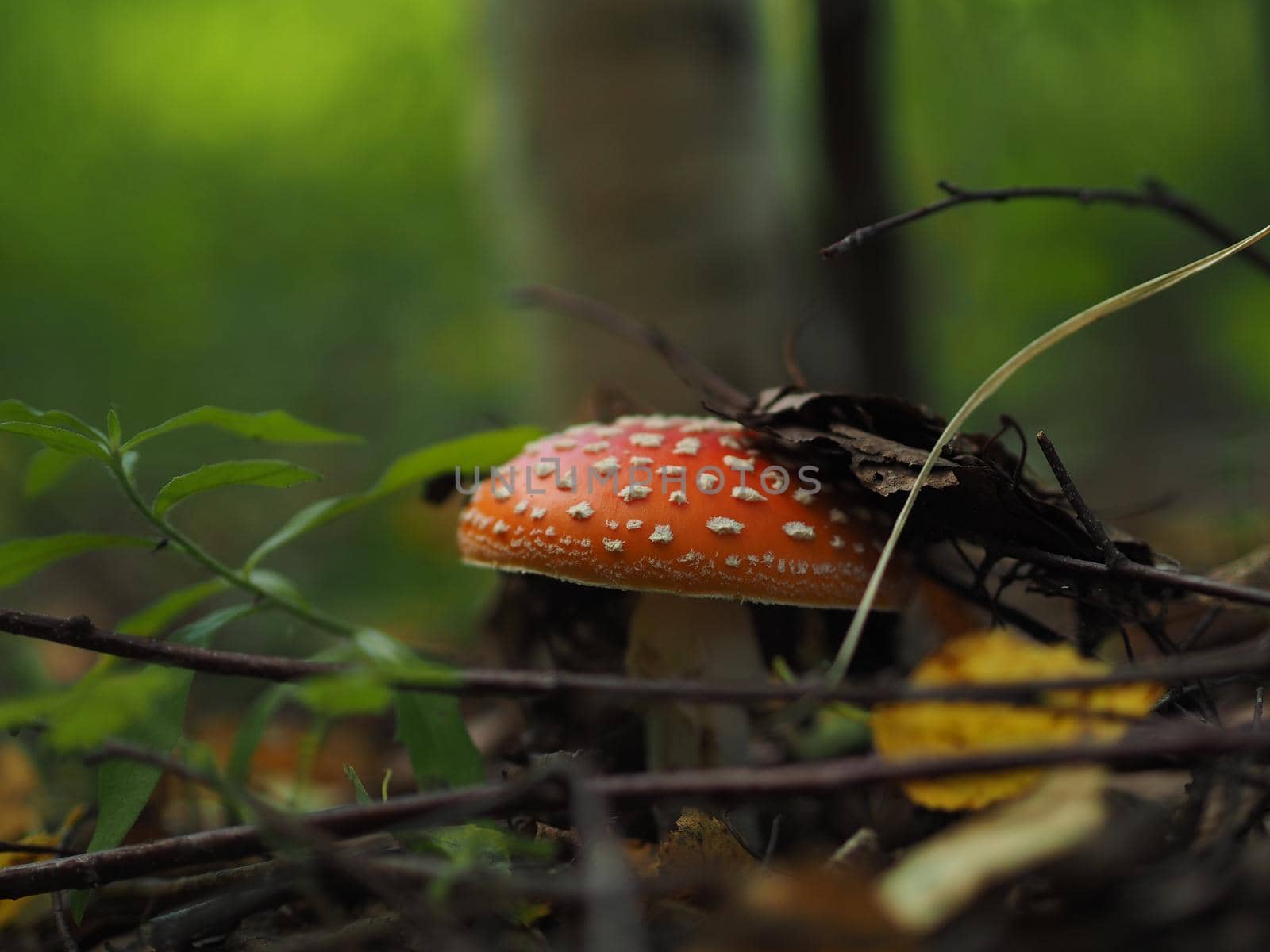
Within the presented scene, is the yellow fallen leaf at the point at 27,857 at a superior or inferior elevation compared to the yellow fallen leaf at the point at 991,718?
inferior

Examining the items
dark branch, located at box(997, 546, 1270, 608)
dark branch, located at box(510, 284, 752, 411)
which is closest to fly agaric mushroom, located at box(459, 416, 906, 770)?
dark branch, located at box(510, 284, 752, 411)

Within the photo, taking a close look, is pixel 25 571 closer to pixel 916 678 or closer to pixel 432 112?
pixel 916 678

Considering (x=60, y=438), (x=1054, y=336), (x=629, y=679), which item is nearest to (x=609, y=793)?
(x=629, y=679)

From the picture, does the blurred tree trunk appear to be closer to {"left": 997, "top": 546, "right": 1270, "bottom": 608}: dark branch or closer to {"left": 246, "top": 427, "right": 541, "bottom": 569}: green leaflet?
{"left": 246, "top": 427, "right": 541, "bottom": 569}: green leaflet

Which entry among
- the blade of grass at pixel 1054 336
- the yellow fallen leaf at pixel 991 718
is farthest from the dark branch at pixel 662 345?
the yellow fallen leaf at pixel 991 718

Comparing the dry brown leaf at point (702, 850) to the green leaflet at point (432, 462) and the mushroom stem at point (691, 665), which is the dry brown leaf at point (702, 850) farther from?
the green leaflet at point (432, 462)

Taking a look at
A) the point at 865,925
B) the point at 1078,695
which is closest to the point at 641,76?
the point at 1078,695

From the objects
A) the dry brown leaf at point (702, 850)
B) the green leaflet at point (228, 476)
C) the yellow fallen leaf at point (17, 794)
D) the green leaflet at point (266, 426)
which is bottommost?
the yellow fallen leaf at point (17, 794)
